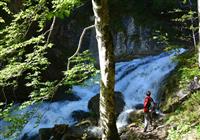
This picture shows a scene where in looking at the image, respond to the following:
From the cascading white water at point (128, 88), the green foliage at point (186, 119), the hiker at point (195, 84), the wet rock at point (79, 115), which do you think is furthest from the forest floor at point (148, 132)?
the wet rock at point (79, 115)

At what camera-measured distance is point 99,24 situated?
855 centimetres

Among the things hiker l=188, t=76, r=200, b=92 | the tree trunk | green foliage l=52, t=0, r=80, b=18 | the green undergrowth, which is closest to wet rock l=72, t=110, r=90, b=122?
the green undergrowth

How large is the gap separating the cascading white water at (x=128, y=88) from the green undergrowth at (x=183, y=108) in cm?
225

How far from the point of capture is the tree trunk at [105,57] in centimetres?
853

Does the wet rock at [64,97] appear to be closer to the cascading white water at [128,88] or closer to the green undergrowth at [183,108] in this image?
the cascading white water at [128,88]

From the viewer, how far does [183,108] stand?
47.4ft

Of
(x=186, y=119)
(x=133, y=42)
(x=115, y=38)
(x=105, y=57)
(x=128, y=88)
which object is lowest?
(x=128, y=88)

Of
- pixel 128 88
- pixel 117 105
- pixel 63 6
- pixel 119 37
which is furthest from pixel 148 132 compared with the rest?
pixel 119 37

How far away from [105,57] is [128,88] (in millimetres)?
14807

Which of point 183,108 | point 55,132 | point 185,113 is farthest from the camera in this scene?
point 55,132

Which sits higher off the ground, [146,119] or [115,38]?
[115,38]

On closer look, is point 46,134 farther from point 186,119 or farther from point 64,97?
point 64,97

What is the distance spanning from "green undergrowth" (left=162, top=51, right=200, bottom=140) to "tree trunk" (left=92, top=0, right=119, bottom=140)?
2.89m

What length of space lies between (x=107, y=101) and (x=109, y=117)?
38 cm
